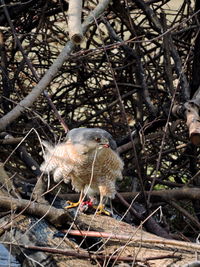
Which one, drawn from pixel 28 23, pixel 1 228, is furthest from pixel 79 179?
pixel 28 23

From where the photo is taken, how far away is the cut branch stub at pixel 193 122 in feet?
9.57

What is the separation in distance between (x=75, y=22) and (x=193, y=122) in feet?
2.55

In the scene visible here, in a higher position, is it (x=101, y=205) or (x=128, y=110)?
(x=128, y=110)

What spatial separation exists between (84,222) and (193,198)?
107 centimetres

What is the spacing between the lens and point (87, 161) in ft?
13.8

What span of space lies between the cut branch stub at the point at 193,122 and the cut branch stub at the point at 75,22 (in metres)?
0.66

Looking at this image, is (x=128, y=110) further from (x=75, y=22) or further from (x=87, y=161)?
(x=75, y=22)

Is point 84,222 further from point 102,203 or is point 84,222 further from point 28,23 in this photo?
point 28,23

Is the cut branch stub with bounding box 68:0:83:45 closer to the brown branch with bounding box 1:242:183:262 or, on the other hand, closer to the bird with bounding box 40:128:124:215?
the bird with bounding box 40:128:124:215

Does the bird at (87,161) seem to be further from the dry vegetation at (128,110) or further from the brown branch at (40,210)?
the brown branch at (40,210)

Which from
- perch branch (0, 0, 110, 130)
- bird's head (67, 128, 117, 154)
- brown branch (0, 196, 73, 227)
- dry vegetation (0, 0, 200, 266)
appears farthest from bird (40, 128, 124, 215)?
brown branch (0, 196, 73, 227)

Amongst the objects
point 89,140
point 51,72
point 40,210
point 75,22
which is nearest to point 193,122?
point 75,22

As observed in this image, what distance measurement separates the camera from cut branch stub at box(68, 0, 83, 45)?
129 inches

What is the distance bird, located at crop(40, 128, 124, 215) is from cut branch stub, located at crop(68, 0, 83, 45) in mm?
902
